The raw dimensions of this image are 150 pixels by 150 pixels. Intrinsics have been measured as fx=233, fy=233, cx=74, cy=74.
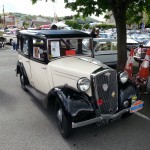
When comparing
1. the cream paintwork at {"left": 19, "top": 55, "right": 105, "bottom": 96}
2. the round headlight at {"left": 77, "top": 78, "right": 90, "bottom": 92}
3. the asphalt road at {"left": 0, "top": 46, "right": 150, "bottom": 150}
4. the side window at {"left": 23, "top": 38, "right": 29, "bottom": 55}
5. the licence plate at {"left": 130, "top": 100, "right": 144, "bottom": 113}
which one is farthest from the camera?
the side window at {"left": 23, "top": 38, "right": 29, "bottom": 55}

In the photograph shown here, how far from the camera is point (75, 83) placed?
4.38 m

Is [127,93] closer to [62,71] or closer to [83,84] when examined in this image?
[83,84]

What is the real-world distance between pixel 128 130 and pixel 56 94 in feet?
5.05

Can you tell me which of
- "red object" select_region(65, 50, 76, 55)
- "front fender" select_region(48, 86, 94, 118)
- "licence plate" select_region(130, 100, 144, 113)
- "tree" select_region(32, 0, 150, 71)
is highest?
"tree" select_region(32, 0, 150, 71)

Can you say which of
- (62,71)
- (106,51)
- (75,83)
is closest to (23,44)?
(62,71)

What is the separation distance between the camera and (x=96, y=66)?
4.56 m

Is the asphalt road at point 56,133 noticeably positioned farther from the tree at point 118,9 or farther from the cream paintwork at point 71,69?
the tree at point 118,9

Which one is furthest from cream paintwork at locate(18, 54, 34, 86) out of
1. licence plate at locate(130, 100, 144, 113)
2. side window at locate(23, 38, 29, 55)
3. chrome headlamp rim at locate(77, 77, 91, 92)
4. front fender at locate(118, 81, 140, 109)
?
licence plate at locate(130, 100, 144, 113)

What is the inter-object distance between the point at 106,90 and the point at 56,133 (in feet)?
4.10

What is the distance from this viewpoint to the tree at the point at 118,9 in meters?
8.12

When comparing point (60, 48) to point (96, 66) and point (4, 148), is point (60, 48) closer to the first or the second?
point (96, 66)

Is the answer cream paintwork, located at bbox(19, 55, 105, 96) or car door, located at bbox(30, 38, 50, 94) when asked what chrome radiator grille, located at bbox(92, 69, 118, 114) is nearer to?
cream paintwork, located at bbox(19, 55, 105, 96)

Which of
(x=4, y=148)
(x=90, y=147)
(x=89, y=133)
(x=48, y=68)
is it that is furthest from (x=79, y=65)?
(x=4, y=148)

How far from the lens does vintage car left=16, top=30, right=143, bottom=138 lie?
400 cm
